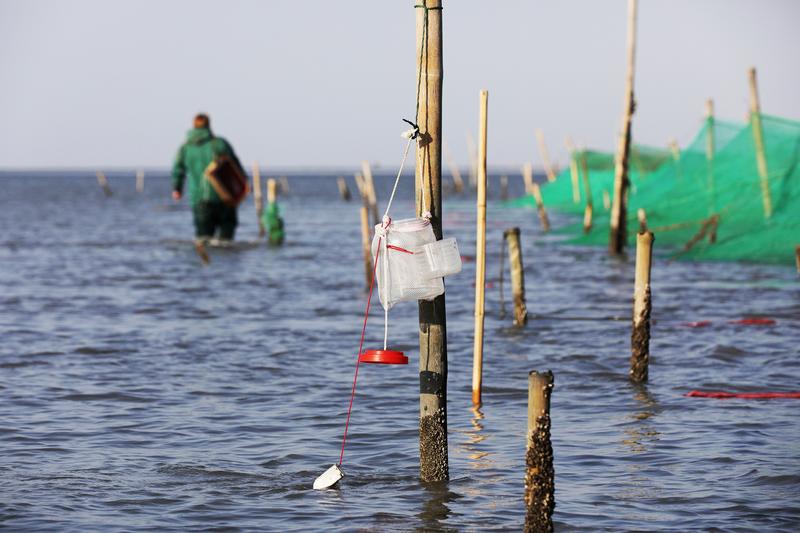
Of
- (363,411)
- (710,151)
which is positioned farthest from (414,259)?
(710,151)

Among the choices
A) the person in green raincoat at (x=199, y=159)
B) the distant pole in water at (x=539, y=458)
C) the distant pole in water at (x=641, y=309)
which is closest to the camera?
the distant pole in water at (x=539, y=458)

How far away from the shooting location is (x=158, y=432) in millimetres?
9938

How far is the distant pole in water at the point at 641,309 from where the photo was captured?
11164 mm

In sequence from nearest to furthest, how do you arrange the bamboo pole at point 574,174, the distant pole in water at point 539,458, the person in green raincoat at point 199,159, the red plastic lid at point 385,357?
the distant pole in water at point 539,458
the red plastic lid at point 385,357
the person in green raincoat at point 199,159
the bamboo pole at point 574,174

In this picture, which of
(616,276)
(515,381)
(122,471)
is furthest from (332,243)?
(122,471)

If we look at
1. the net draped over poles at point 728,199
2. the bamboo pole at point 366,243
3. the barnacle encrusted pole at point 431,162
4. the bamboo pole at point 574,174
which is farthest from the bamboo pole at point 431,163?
the bamboo pole at point 574,174

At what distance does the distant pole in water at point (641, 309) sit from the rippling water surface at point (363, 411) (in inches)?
9.6

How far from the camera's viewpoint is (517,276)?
1539 cm

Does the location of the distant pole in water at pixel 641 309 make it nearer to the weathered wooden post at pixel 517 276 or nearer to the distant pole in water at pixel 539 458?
the weathered wooden post at pixel 517 276

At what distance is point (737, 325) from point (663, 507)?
8.42 metres

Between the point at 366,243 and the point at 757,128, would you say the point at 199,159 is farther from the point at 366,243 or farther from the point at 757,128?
the point at 757,128

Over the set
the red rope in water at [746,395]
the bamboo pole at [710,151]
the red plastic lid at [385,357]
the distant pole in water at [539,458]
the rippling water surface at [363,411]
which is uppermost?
the bamboo pole at [710,151]

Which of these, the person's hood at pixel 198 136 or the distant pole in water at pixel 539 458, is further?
the person's hood at pixel 198 136

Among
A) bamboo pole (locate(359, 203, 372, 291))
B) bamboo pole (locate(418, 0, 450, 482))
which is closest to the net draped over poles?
bamboo pole (locate(359, 203, 372, 291))
